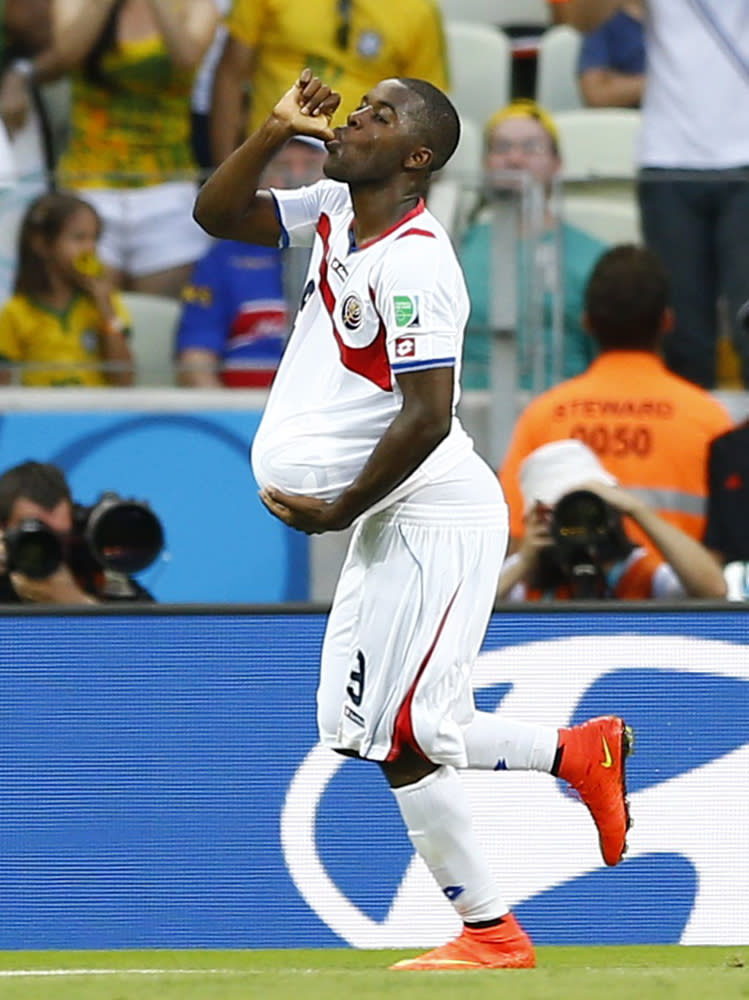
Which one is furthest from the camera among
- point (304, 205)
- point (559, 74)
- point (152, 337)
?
point (559, 74)

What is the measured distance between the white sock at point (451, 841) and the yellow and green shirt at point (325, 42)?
4.01 meters

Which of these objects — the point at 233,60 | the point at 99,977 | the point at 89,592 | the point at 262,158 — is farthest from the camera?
the point at 233,60

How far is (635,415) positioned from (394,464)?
2434 millimetres

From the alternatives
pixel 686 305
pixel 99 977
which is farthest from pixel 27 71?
pixel 99 977

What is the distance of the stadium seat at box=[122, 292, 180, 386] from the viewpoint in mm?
7043

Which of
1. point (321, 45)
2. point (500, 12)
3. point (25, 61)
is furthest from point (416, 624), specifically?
point (500, 12)

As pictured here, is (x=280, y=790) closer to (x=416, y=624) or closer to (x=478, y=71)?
(x=416, y=624)

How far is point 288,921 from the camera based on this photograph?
5215 millimetres

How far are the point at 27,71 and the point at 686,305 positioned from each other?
2.87 m

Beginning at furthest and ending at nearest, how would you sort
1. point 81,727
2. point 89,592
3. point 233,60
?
point 233,60 → point 89,592 → point 81,727

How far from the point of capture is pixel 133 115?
7988mm

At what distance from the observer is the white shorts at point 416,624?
4.32m

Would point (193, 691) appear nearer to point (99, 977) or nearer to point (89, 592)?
point (89, 592)

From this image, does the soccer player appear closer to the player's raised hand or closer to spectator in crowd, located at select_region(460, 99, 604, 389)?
the player's raised hand
